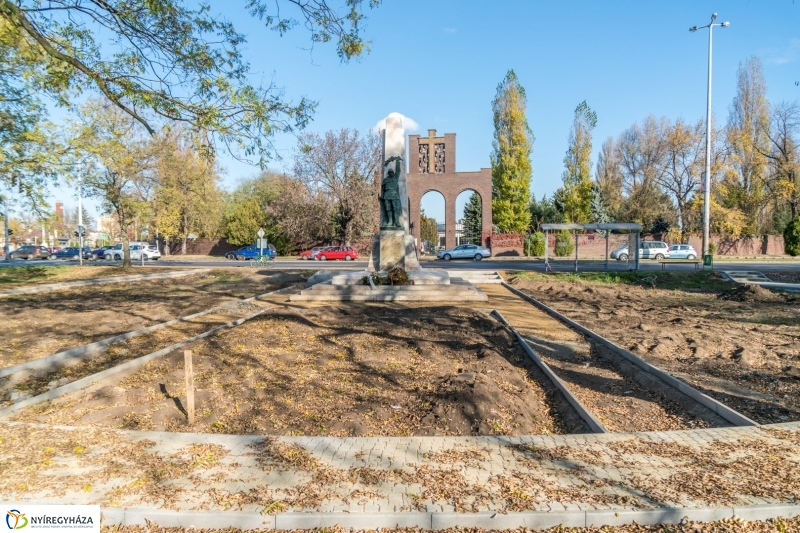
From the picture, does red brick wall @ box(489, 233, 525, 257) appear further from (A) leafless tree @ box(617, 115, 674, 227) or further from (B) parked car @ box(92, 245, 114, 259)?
(B) parked car @ box(92, 245, 114, 259)

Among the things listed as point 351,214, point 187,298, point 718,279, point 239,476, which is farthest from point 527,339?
point 351,214

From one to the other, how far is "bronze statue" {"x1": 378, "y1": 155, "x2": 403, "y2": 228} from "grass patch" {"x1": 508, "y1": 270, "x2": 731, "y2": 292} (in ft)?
26.7

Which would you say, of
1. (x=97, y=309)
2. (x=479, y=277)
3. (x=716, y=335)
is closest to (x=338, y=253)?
(x=479, y=277)

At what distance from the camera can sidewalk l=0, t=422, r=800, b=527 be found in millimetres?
3361

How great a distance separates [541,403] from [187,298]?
12.5 metres

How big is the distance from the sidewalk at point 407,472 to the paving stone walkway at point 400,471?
0.04 feet

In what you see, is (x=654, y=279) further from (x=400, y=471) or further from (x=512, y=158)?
(x=512, y=158)

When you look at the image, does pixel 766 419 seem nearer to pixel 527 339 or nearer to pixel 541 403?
pixel 541 403

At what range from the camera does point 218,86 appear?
7.42 meters

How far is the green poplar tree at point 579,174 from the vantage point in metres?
49.2

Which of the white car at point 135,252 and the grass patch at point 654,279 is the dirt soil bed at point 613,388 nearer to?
the grass patch at point 654,279

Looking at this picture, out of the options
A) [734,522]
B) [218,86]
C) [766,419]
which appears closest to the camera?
[734,522]

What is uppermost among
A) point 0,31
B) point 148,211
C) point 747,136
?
point 747,136

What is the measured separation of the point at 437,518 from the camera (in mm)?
3203
